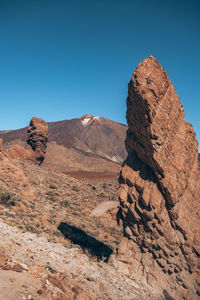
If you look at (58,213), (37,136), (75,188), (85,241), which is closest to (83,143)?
(37,136)

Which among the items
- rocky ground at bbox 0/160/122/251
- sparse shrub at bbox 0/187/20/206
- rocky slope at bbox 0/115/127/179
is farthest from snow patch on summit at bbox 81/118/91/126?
sparse shrub at bbox 0/187/20/206

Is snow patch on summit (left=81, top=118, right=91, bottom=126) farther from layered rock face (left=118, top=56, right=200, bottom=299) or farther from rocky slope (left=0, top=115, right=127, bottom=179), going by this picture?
layered rock face (left=118, top=56, right=200, bottom=299)

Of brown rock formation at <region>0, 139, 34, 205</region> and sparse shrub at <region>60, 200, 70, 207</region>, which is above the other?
brown rock formation at <region>0, 139, 34, 205</region>

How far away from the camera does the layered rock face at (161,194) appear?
381 inches

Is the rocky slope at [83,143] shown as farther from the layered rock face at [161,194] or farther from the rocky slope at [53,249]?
the layered rock face at [161,194]

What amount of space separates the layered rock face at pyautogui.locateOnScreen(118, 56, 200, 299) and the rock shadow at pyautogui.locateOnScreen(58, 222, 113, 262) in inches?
99.2

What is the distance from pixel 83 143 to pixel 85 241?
376ft

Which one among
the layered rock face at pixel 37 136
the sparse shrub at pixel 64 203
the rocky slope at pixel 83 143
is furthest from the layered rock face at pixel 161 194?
the rocky slope at pixel 83 143

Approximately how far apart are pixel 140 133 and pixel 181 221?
4.56m

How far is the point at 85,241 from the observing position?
1357cm

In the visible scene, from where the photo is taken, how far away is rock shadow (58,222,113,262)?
1269 centimetres

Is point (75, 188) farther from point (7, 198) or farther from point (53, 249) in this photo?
point (53, 249)

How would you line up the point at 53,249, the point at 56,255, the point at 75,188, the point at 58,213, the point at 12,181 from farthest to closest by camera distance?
1. the point at 75,188
2. the point at 58,213
3. the point at 12,181
4. the point at 53,249
5. the point at 56,255

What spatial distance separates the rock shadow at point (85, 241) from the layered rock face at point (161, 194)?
2519mm
